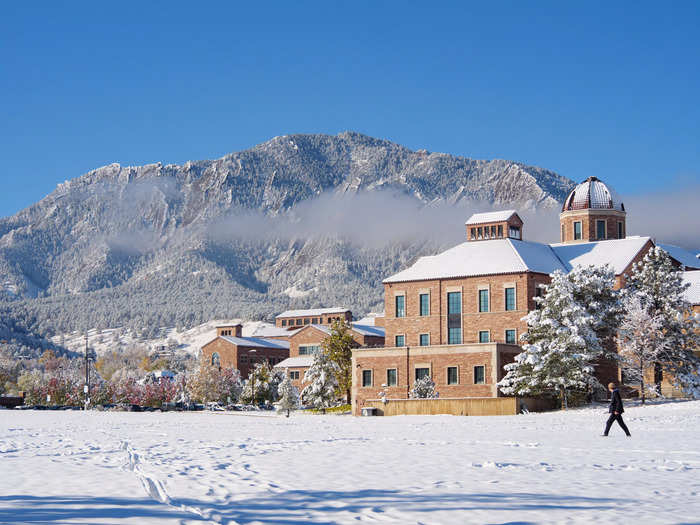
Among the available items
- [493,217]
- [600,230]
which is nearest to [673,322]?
[493,217]

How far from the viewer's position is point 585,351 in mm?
55844

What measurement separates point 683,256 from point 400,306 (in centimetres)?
2836

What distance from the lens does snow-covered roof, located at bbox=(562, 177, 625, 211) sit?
85500 mm

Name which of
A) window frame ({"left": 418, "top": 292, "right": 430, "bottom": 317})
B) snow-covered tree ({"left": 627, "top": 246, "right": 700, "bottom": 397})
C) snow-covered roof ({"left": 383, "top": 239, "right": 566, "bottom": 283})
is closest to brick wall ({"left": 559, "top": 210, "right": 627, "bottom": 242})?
snow-covered roof ({"left": 383, "top": 239, "right": 566, "bottom": 283})

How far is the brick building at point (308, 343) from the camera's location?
123 metres

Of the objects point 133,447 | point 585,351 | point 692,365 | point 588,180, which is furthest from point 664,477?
point 588,180

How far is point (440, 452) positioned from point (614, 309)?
119 feet

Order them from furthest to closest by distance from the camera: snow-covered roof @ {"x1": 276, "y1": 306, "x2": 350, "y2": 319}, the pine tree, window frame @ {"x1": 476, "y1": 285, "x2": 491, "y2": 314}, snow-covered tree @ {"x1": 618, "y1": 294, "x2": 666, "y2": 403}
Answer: snow-covered roof @ {"x1": 276, "y1": 306, "x2": 350, "y2": 319}
the pine tree
window frame @ {"x1": 476, "y1": 285, "x2": 491, "y2": 314}
snow-covered tree @ {"x1": 618, "y1": 294, "x2": 666, "y2": 403}

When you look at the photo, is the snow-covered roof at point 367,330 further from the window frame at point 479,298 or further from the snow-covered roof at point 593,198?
the window frame at point 479,298

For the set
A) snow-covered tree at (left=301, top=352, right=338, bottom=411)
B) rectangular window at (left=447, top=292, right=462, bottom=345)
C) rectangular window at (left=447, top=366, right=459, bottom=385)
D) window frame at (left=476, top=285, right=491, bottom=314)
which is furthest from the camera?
snow-covered tree at (left=301, top=352, right=338, bottom=411)

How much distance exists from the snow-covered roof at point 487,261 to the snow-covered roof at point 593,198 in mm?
9905

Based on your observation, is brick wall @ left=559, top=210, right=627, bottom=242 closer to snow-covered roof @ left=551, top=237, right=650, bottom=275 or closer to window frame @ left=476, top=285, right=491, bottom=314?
snow-covered roof @ left=551, top=237, right=650, bottom=275

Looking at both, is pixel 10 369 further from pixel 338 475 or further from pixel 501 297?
pixel 338 475

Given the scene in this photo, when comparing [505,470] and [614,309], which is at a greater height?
[614,309]
